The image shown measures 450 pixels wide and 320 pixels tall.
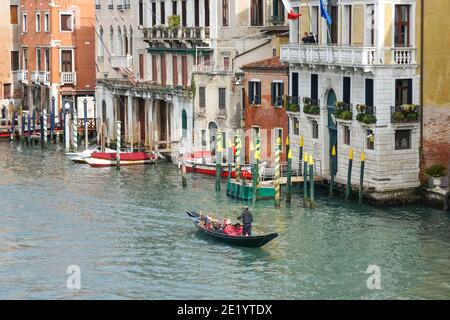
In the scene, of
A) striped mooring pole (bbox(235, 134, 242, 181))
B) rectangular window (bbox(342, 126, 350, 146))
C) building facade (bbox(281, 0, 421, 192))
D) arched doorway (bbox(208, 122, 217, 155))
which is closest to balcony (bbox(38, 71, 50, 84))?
arched doorway (bbox(208, 122, 217, 155))

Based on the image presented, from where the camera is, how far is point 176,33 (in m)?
57.0

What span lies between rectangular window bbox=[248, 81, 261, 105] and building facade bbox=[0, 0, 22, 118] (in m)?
25.4

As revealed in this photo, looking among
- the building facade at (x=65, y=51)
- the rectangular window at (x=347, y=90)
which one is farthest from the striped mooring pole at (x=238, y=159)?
the building facade at (x=65, y=51)

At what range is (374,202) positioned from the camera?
42.2m

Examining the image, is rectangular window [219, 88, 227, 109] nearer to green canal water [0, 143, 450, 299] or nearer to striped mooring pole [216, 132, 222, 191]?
striped mooring pole [216, 132, 222, 191]

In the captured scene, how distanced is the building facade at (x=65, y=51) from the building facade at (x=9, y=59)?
3.43 metres

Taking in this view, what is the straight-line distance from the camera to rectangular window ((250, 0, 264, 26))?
53.9 meters

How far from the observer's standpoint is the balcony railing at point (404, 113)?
4244 cm

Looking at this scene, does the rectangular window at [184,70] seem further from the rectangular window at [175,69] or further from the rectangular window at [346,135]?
the rectangular window at [346,135]

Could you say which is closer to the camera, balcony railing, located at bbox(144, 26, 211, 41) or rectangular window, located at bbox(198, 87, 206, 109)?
rectangular window, located at bbox(198, 87, 206, 109)

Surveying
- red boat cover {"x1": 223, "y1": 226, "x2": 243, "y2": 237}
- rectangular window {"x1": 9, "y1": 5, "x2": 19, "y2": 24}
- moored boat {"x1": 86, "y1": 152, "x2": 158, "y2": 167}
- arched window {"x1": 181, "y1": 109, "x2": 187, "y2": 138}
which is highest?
rectangular window {"x1": 9, "y1": 5, "x2": 19, "y2": 24}

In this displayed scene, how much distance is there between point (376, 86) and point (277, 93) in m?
7.77

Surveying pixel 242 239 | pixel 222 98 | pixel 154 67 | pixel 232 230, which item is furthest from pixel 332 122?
pixel 154 67
